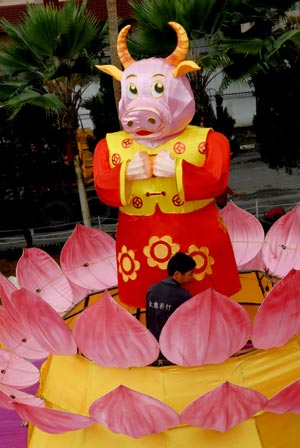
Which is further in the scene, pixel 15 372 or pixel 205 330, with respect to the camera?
pixel 15 372

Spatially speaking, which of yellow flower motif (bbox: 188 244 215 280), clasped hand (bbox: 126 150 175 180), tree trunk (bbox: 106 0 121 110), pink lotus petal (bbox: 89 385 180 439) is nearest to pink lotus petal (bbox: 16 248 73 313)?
clasped hand (bbox: 126 150 175 180)

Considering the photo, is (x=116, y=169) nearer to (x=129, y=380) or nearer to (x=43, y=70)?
(x=129, y=380)

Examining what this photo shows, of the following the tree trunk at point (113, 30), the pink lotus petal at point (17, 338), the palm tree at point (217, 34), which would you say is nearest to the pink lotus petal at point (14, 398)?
A: the pink lotus petal at point (17, 338)

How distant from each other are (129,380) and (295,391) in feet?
3.18

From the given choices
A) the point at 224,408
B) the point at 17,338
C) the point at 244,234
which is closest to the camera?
the point at 224,408

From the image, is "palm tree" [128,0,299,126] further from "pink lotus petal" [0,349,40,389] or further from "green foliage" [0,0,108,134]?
"pink lotus petal" [0,349,40,389]

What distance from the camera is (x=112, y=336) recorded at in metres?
3.57

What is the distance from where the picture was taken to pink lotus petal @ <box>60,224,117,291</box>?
217 inches

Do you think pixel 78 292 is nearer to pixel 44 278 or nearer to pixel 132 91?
pixel 44 278

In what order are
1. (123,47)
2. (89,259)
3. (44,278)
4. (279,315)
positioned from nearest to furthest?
(279,315) → (123,47) → (44,278) → (89,259)

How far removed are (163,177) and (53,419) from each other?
176 centimetres

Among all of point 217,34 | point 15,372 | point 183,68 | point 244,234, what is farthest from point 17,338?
point 217,34

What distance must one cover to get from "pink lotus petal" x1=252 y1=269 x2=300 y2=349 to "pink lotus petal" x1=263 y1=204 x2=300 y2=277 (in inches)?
62.2

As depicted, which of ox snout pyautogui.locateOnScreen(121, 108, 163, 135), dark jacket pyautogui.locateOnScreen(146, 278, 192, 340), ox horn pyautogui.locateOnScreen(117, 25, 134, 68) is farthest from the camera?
ox horn pyautogui.locateOnScreen(117, 25, 134, 68)
